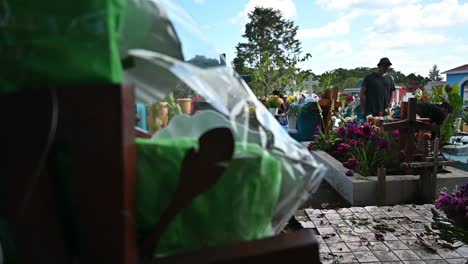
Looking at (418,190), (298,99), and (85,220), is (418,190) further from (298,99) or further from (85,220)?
(298,99)

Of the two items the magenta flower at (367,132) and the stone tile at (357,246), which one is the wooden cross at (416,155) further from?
the stone tile at (357,246)

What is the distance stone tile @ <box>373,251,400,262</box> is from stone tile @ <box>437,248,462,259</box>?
1.05ft

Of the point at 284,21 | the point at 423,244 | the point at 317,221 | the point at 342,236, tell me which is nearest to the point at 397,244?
the point at 423,244

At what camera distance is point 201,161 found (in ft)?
1.71

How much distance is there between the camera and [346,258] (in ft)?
8.11

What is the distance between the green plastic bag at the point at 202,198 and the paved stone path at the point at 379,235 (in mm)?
1938

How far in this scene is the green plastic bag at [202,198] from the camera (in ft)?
1.77

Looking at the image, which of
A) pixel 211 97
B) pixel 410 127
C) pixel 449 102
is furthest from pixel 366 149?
pixel 211 97

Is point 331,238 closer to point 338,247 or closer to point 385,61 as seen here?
point 338,247

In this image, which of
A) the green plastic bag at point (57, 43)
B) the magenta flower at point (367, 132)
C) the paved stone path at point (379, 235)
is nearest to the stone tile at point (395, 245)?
the paved stone path at point (379, 235)

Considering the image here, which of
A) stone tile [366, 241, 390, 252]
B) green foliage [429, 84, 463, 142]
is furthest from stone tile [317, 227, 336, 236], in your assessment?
green foliage [429, 84, 463, 142]

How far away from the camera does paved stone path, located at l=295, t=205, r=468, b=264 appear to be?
2465 mm

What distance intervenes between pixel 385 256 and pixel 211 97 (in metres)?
2.34

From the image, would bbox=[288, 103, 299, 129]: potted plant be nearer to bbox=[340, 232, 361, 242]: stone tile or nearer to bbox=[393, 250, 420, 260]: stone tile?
bbox=[340, 232, 361, 242]: stone tile
